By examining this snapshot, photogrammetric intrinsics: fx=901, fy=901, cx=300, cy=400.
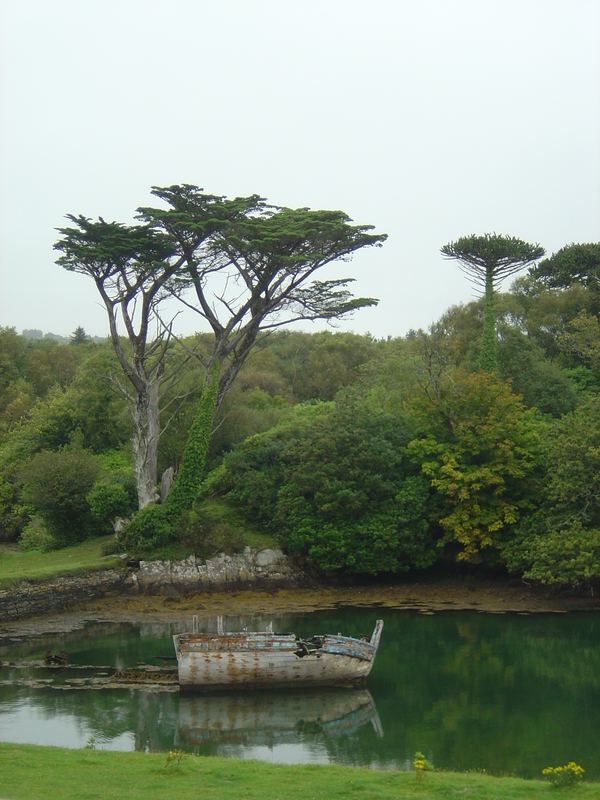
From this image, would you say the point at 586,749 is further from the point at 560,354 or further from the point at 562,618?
the point at 560,354

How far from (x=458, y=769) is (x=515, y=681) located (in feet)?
24.2

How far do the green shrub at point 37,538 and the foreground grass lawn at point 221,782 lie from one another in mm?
23501

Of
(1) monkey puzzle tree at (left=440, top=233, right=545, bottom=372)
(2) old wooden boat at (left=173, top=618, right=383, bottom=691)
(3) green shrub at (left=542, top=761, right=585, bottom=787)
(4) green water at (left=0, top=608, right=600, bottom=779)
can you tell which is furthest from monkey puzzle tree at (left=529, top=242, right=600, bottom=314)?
(3) green shrub at (left=542, top=761, right=585, bottom=787)

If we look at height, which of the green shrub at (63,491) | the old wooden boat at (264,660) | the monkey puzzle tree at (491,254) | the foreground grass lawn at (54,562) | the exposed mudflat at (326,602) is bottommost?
the exposed mudflat at (326,602)

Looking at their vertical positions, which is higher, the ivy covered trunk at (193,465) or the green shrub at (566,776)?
the ivy covered trunk at (193,465)

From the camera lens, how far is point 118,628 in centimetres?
2730

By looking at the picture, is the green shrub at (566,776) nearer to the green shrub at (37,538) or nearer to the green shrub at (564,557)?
the green shrub at (564,557)

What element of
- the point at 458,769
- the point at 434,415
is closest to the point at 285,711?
the point at 458,769

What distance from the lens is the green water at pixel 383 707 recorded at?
16.1 m

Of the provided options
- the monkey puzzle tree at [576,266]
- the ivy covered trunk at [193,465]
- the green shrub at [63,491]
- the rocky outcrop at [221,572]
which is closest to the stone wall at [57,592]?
the rocky outcrop at [221,572]

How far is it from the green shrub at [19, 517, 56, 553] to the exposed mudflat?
21.9 ft

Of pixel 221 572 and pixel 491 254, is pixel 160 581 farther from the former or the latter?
pixel 491 254

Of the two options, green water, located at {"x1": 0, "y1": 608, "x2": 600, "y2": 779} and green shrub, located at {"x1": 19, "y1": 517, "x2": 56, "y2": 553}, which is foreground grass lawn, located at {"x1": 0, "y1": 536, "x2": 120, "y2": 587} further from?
green water, located at {"x1": 0, "y1": 608, "x2": 600, "y2": 779}

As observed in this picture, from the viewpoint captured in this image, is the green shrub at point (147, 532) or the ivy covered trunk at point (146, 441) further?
the ivy covered trunk at point (146, 441)
